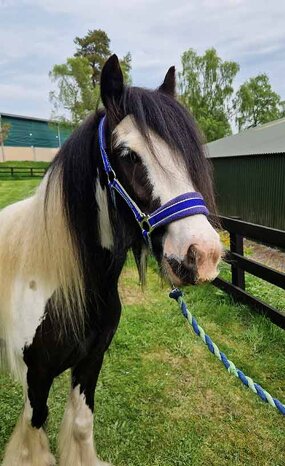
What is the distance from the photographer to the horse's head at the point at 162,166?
3.70 feet

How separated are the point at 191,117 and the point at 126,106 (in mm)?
258

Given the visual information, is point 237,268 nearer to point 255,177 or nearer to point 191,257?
point 191,257

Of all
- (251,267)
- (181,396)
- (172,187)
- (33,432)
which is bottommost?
(181,396)

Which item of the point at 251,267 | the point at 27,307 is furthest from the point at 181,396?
the point at 251,267

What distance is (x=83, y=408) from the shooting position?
2000mm

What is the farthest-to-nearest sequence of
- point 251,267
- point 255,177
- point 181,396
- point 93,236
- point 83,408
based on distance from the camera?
point 255,177 → point 251,267 → point 181,396 → point 83,408 → point 93,236

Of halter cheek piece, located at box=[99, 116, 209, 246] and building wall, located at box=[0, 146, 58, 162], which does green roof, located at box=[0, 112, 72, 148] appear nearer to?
building wall, located at box=[0, 146, 58, 162]

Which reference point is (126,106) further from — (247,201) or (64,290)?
(247,201)

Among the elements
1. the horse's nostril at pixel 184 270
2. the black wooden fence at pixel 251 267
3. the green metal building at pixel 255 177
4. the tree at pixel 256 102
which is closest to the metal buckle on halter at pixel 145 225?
the horse's nostril at pixel 184 270

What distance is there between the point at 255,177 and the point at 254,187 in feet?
1.14

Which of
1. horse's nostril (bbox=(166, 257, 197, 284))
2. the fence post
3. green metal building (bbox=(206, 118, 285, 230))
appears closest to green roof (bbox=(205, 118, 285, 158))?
green metal building (bbox=(206, 118, 285, 230))

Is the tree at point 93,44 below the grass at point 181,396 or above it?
above

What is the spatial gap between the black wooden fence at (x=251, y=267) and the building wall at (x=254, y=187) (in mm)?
7434

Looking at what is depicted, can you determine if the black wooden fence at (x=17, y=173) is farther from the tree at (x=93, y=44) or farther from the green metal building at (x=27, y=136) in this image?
the tree at (x=93, y=44)
